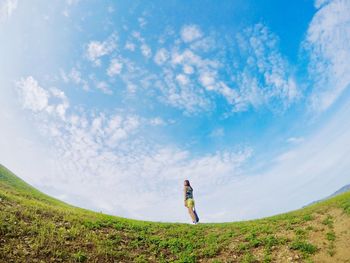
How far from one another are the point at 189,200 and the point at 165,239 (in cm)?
681

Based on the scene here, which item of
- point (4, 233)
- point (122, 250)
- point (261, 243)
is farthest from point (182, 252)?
point (4, 233)

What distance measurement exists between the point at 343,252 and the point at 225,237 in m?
7.69

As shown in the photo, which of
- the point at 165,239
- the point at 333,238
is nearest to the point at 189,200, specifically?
the point at 165,239

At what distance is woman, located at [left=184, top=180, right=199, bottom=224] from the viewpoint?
93.4 feet

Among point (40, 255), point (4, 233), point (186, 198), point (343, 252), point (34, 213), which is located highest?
point (186, 198)

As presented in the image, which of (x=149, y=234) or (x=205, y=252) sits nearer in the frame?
(x=205, y=252)

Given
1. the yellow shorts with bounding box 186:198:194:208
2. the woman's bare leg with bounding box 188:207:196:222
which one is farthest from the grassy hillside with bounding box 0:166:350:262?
the yellow shorts with bounding box 186:198:194:208

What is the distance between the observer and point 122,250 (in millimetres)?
19688

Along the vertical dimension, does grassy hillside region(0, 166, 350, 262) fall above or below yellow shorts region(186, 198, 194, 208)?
below

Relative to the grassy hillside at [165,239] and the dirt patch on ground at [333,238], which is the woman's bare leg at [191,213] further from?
Answer: the dirt patch on ground at [333,238]

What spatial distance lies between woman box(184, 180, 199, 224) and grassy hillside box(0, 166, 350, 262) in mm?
2536

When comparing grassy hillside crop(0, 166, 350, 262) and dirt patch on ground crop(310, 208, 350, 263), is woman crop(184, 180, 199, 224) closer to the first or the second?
grassy hillside crop(0, 166, 350, 262)

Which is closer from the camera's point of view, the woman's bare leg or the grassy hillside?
the grassy hillside

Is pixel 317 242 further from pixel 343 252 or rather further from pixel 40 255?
pixel 40 255
